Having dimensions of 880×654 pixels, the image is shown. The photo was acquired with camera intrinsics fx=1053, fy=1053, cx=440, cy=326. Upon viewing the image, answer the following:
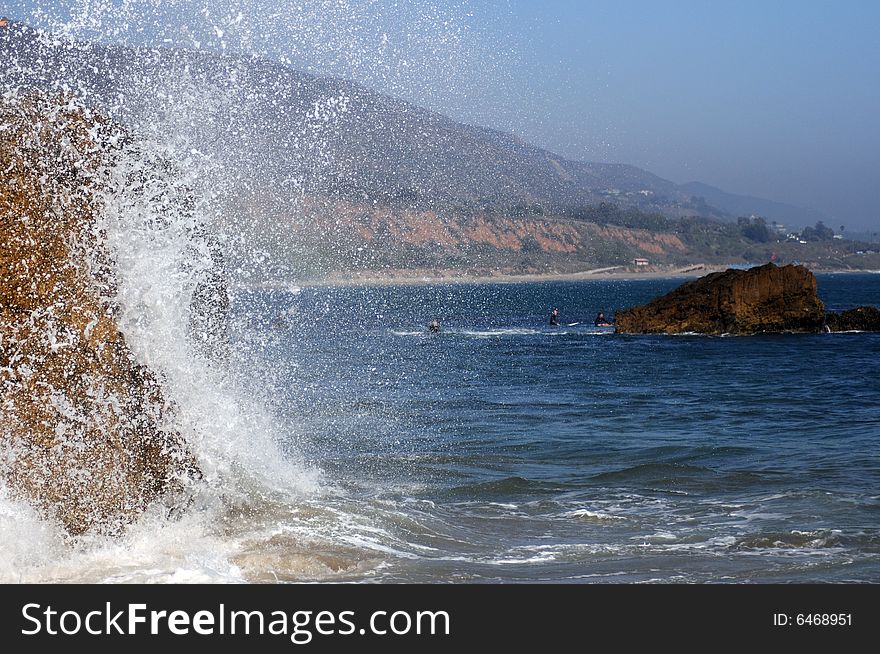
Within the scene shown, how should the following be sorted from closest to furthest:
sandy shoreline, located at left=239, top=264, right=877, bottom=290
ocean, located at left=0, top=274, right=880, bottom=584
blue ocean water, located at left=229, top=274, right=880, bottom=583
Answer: ocean, located at left=0, top=274, right=880, bottom=584
blue ocean water, located at left=229, top=274, right=880, bottom=583
sandy shoreline, located at left=239, top=264, right=877, bottom=290

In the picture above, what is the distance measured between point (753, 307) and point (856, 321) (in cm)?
549

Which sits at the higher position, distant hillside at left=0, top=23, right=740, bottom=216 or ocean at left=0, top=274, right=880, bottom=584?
distant hillside at left=0, top=23, right=740, bottom=216

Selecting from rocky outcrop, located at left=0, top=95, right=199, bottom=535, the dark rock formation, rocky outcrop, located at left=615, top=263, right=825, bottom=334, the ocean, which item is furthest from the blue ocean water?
the dark rock formation

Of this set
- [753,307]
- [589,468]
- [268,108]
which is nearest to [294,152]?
[268,108]

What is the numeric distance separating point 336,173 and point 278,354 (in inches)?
3993

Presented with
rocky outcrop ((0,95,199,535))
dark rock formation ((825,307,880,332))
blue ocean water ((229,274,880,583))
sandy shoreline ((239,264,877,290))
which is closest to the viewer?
rocky outcrop ((0,95,199,535))

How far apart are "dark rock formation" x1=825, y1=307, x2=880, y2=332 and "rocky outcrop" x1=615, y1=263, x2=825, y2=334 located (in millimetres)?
1344

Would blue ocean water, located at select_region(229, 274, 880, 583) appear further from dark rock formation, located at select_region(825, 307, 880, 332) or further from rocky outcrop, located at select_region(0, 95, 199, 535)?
dark rock formation, located at select_region(825, 307, 880, 332)

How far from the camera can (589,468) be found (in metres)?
13.9

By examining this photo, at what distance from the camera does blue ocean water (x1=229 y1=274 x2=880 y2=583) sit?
30.6 ft

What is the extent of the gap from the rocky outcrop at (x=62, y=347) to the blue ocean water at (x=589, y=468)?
6.51 ft

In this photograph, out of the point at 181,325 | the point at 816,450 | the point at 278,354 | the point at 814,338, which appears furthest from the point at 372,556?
the point at 814,338

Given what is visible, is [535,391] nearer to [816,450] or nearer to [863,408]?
[863,408]

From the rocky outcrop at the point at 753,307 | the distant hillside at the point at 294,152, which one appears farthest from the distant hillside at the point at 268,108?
the rocky outcrop at the point at 753,307
